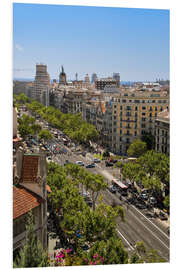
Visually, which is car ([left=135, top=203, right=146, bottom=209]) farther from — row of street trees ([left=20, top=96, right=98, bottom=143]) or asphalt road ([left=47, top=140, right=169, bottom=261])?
row of street trees ([left=20, top=96, right=98, bottom=143])

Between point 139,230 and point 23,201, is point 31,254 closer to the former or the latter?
point 23,201

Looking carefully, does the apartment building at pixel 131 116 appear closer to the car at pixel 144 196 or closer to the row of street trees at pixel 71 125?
the row of street trees at pixel 71 125

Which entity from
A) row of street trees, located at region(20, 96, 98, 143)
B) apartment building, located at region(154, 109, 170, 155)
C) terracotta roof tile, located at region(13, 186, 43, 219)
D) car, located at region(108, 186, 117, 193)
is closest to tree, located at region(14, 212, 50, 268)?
terracotta roof tile, located at region(13, 186, 43, 219)

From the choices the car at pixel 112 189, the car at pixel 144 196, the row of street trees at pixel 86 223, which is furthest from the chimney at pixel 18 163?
the car at pixel 144 196

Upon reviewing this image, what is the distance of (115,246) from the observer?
10.1 m

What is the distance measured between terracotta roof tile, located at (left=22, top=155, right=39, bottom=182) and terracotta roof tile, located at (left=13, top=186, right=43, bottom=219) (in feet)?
1.34

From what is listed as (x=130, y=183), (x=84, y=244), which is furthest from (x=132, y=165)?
(x=84, y=244)

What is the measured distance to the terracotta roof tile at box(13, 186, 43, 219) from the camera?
999 cm

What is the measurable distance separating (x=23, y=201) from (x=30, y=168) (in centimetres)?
124

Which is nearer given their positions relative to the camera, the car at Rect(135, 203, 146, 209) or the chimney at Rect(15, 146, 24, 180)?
the chimney at Rect(15, 146, 24, 180)

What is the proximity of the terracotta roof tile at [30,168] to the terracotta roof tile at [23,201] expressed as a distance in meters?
0.41
